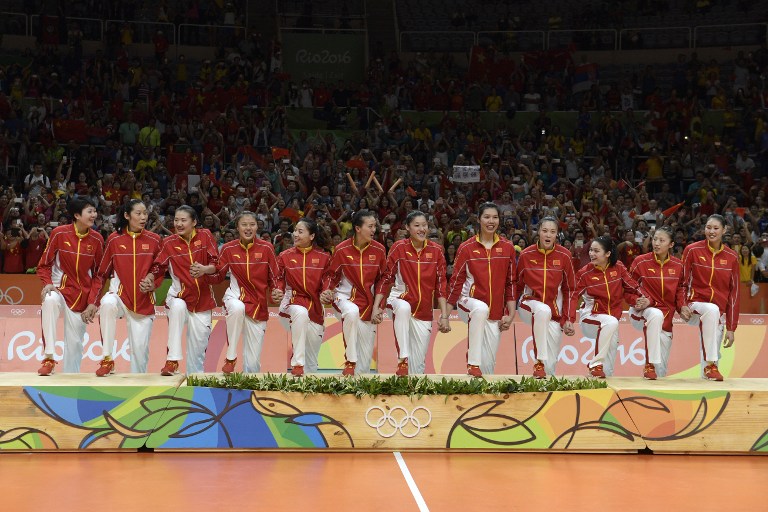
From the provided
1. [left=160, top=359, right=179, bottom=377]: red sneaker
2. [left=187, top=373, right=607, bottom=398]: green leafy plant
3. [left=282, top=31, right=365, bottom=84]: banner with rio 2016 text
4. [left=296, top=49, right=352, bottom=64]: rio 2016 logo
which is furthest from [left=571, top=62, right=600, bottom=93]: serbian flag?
[left=160, top=359, right=179, bottom=377]: red sneaker

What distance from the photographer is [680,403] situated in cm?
1002

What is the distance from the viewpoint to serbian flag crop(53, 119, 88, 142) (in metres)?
23.2

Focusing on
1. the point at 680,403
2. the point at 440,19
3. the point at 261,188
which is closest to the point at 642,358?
the point at 680,403

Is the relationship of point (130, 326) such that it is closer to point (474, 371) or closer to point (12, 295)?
point (474, 371)

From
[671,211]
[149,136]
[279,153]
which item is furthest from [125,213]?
[671,211]

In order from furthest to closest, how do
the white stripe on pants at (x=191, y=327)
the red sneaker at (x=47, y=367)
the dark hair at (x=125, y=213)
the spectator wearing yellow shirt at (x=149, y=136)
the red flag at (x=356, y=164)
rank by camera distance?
the spectator wearing yellow shirt at (x=149, y=136), the red flag at (x=356, y=164), the dark hair at (x=125, y=213), the white stripe on pants at (x=191, y=327), the red sneaker at (x=47, y=367)

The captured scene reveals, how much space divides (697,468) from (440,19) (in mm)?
22988

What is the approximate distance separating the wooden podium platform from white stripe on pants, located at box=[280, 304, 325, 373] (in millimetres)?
1402

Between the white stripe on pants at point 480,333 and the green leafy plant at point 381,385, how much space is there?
1032 mm

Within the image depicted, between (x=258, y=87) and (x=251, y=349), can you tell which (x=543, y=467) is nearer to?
(x=251, y=349)

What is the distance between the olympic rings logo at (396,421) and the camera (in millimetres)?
9883

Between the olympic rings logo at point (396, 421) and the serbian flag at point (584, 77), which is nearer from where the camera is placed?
the olympic rings logo at point (396, 421)

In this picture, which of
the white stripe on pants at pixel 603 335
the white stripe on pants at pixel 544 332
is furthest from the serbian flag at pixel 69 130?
the white stripe on pants at pixel 603 335

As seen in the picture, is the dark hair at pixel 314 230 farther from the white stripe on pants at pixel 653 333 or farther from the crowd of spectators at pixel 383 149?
the crowd of spectators at pixel 383 149
